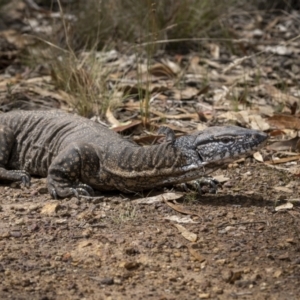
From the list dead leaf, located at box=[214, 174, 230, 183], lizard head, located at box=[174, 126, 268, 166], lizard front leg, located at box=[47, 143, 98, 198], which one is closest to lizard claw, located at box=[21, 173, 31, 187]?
lizard front leg, located at box=[47, 143, 98, 198]

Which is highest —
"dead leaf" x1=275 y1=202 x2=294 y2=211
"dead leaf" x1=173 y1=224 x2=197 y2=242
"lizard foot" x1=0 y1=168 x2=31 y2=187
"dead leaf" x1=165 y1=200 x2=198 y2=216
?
"dead leaf" x1=173 y1=224 x2=197 y2=242

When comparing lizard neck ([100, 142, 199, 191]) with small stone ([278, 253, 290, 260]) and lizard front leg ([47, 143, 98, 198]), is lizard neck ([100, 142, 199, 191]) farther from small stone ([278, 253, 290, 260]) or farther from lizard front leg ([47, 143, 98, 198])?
small stone ([278, 253, 290, 260])

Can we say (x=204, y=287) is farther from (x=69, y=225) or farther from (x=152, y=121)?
(x=152, y=121)

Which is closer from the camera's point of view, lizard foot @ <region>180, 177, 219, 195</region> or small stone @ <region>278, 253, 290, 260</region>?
small stone @ <region>278, 253, 290, 260</region>

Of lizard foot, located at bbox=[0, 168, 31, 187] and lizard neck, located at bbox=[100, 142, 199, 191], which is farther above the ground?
lizard neck, located at bbox=[100, 142, 199, 191]

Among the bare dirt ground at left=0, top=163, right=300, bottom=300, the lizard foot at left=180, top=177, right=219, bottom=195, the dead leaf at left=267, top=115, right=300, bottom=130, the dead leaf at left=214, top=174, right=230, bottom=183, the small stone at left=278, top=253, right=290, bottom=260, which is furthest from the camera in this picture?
the dead leaf at left=267, top=115, right=300, bottom=130

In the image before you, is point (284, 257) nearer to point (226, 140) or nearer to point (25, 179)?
point (226, 140)

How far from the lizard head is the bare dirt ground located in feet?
1.14

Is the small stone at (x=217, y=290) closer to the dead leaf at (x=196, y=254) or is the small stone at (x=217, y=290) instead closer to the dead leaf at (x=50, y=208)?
the dead leaf at (x=196, y=254)

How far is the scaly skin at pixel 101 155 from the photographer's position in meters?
6.41

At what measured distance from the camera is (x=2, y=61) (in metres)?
10.3

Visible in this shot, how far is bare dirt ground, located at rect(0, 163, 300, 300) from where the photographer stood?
16.4 ft

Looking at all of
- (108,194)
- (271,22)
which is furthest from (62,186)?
(271,22)

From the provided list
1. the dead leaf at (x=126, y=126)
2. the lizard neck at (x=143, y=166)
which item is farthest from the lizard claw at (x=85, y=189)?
the dead leaf at (x=126, y=126)
